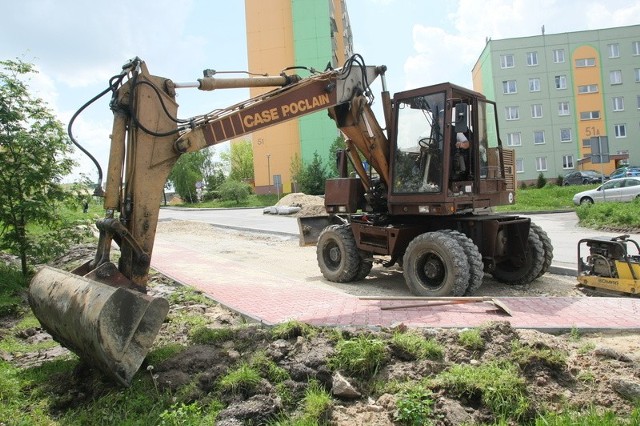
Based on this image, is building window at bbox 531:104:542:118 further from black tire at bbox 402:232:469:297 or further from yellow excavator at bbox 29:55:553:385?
black tire at bbox 402:232:469:297

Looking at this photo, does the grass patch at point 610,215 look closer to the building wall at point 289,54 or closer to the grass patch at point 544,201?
the grass patch at point 544,201

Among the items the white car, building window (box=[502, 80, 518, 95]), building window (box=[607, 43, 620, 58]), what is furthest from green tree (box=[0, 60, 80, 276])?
building window (box=[607, 43, 620, 58])

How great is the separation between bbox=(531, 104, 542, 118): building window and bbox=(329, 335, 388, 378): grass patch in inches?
2150

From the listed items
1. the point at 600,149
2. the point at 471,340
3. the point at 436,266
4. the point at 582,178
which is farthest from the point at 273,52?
the point at 471,340

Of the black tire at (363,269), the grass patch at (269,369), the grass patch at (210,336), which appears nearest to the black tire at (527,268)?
the black tire at (363,269)

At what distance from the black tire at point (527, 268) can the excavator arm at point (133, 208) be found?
14.6 feet

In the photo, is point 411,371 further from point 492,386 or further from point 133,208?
point 133,208

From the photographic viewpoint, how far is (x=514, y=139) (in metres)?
53.5

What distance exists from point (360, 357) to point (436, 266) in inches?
149

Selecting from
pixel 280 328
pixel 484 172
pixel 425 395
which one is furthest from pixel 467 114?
pixel 425 395

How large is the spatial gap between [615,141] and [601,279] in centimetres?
5224

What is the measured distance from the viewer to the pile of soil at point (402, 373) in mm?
3924

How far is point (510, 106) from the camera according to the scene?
53562 mm

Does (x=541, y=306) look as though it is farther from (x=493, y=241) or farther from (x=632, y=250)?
(x=632, y=250)
